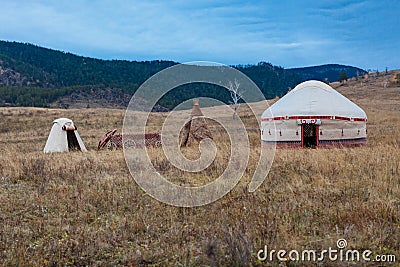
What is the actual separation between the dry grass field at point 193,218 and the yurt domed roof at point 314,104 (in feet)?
15.6

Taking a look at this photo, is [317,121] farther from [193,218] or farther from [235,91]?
[193,218]

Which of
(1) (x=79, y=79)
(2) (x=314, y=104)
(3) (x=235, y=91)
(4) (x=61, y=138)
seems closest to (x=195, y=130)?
(2) (x=314, y=104)

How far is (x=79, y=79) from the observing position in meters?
118

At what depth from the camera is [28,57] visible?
5059 inches

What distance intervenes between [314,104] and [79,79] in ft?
372

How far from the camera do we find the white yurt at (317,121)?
11891 mm

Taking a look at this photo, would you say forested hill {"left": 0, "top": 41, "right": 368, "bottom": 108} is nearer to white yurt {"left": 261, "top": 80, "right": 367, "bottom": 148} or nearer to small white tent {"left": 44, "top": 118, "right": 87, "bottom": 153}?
white yurt {"left": 261, "top": 80, "right": 367, "bottom": 148}

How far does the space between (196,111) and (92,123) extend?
19693 millimetres

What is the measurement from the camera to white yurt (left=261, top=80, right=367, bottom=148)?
11.9 metres

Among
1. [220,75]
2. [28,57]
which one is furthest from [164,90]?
[28,57]

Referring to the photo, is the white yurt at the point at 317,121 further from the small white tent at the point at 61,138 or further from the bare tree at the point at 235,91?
the small white tent at the point at 61,138

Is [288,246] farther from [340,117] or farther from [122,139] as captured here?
[122,139]

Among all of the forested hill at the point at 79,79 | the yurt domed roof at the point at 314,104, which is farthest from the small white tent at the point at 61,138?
the forested hill at the point at 79,79

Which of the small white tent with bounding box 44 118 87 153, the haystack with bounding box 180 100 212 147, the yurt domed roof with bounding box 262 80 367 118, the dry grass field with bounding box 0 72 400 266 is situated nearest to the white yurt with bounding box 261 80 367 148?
the yurt domed roof with bounding box 262 80 367 118
